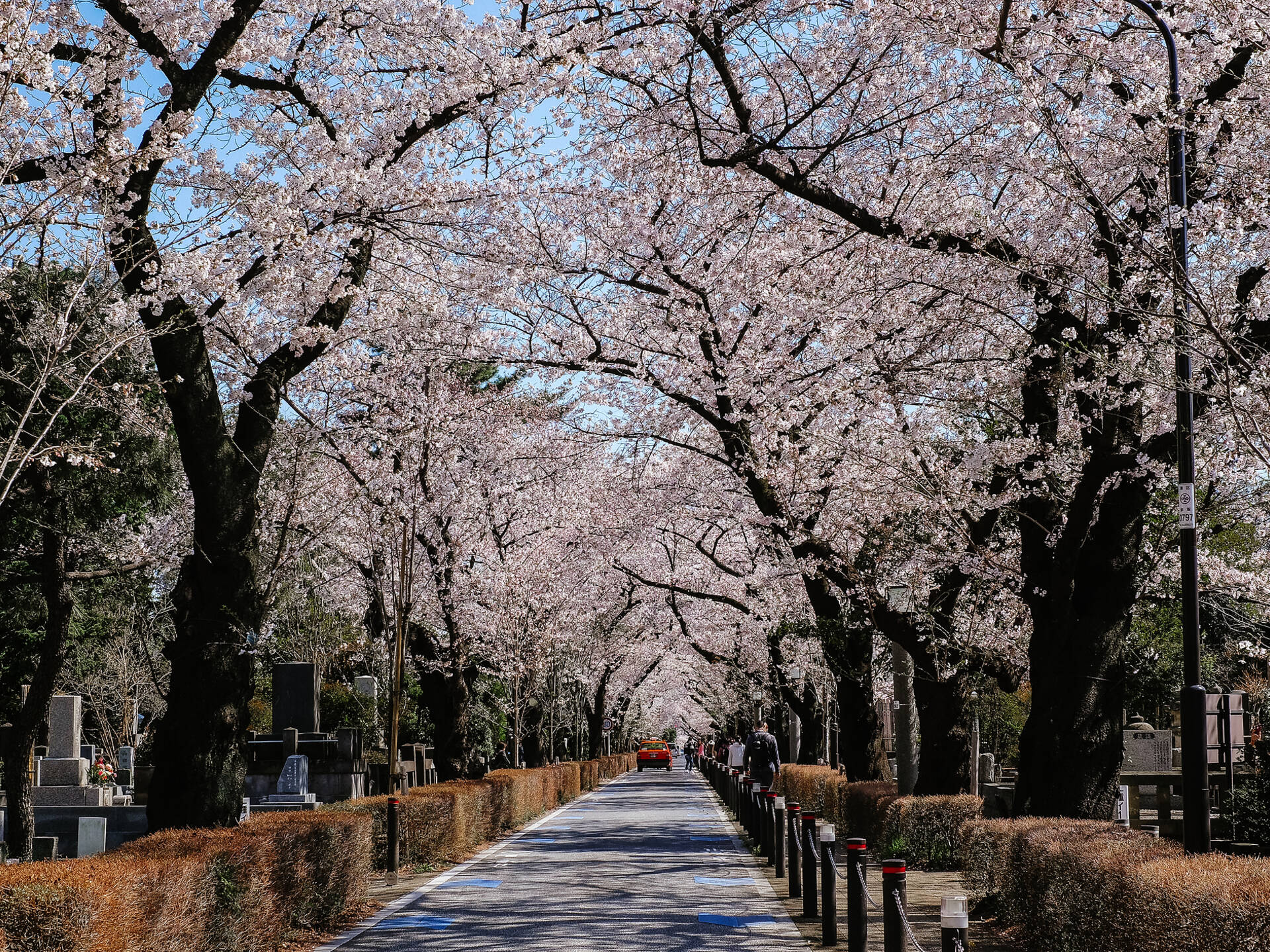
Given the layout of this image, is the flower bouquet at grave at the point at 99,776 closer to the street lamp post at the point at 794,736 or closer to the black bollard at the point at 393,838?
the black bollard at the point at 393,838

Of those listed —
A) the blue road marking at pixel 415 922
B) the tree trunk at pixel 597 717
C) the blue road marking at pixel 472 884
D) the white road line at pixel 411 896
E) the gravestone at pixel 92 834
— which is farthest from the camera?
the tree trunk at pixel 597 717

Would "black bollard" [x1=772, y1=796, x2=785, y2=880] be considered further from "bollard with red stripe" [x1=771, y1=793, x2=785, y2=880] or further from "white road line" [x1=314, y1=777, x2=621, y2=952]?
"white road line" [x1=314, y1=777, x2=621, y2=952]

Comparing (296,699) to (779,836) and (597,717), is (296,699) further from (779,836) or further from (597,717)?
(597,717)

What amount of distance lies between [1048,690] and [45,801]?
21454 mm

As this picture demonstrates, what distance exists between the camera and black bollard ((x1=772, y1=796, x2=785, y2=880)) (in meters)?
15.5

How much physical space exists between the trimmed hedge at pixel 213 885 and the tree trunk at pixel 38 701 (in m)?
4.63

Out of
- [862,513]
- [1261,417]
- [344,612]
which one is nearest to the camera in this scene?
[1261,417]

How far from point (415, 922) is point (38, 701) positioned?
8529 millimetres

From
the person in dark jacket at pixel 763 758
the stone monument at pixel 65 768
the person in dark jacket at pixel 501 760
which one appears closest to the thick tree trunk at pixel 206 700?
the person in dark jacket at pixel 763 758

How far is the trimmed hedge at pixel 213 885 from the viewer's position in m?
6.11

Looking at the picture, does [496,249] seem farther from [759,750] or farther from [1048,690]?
[759,750]

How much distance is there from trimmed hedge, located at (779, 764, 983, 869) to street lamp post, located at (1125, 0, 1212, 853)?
5.29 meters

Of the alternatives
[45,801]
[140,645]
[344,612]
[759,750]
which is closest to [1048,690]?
[759,750]

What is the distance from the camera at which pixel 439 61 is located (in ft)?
40.1
